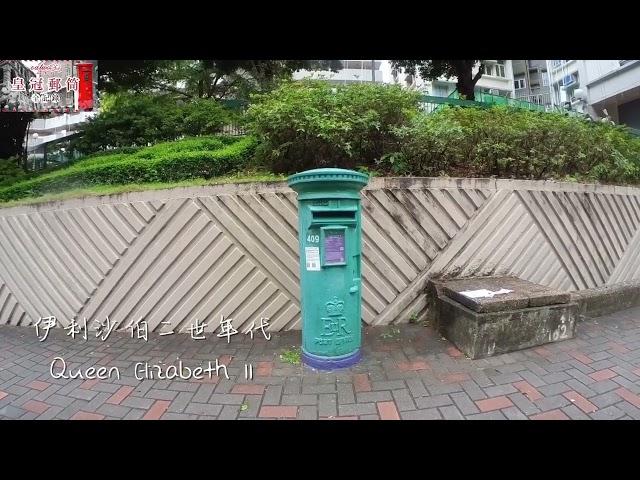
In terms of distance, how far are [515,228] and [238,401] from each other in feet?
13.5

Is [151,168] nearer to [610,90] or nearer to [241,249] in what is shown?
[241,249]

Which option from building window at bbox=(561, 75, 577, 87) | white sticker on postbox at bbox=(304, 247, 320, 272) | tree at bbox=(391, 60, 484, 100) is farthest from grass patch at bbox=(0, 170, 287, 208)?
building window at bbox=(561, 75, 577, 87)

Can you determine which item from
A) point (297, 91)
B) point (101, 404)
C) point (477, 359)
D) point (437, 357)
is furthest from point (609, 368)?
point (297, 91)

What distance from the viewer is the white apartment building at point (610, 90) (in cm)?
1422

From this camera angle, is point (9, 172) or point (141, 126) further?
point (141, 126)

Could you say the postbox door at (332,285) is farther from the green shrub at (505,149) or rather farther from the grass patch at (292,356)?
the green shrub at (505,149)

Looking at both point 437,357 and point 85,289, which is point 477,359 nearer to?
point 437,357

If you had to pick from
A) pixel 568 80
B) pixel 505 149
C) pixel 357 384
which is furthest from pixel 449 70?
pixel 568 80

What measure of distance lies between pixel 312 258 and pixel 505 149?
3549mm

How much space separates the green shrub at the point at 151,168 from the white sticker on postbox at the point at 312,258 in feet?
9.03

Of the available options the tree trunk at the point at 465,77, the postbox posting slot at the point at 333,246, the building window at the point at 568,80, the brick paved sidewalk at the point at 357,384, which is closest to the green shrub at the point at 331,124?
the postbox posting slot at the point at 333,246

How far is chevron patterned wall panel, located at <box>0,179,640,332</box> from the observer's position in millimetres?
4137

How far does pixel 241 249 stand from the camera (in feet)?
13.5

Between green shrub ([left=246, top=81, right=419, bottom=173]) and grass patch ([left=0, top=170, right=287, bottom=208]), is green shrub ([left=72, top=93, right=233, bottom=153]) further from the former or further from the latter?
green shrub ([left=246, top=81, right=419, bottom=173])
